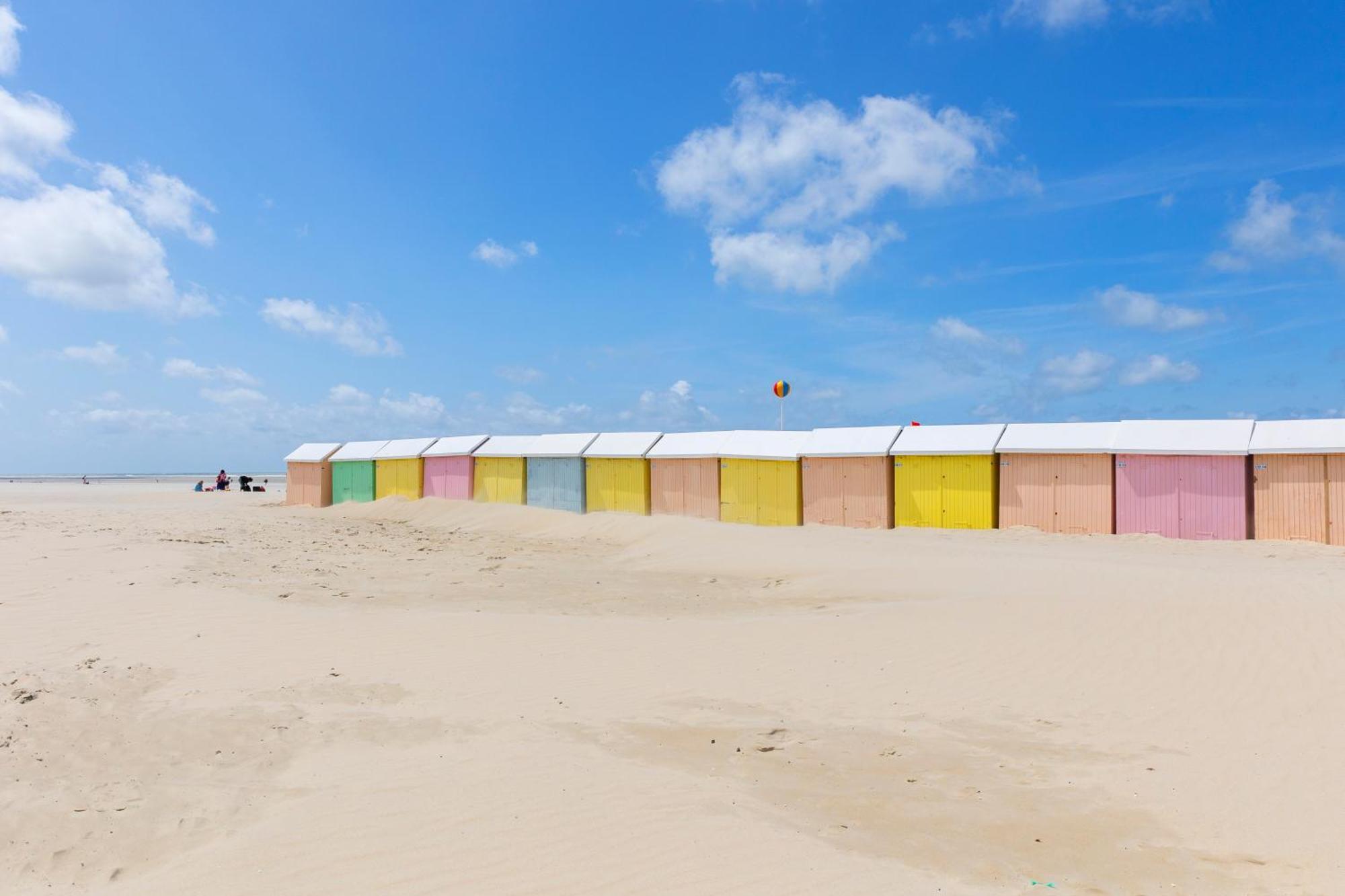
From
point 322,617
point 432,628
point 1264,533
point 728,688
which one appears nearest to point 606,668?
point 728,688

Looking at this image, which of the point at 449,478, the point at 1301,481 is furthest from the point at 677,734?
the point at 449,478

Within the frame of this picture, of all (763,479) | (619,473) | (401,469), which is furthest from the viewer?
(401,469)

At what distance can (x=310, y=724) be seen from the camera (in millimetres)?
7098

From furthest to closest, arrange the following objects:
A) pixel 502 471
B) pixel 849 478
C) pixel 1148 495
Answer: pixel 502 471
pixel 849 478
pixel 1148 495

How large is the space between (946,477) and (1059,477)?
2528mm

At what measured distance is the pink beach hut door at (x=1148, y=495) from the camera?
1830 centimetres

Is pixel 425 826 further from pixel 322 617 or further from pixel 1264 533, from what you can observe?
pixel 1264 533

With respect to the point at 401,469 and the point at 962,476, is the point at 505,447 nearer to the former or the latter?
the point at 401,469

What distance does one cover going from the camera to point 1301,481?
17.0 m

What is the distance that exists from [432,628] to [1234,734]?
851 cm

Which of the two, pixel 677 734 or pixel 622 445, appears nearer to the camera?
pixel 677 734

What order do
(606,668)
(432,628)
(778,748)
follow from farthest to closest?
(432,628) < (606,668) < (778,748)

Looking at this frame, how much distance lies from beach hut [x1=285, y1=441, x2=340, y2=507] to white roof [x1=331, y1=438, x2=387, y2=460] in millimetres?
369

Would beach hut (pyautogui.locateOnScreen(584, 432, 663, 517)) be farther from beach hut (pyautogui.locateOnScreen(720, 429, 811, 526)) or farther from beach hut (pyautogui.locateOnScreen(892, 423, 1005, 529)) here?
beach hut (pyautogui.locateOnScreen(892, 423, 1005, 529))
